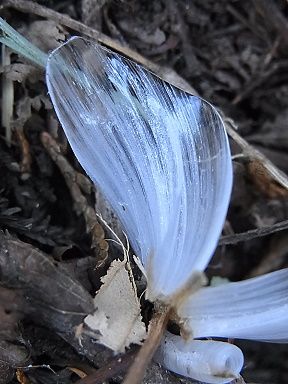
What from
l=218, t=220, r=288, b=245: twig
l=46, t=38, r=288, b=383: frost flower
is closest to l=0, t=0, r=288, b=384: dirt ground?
l=218, t=220, r=288, b=245: twig

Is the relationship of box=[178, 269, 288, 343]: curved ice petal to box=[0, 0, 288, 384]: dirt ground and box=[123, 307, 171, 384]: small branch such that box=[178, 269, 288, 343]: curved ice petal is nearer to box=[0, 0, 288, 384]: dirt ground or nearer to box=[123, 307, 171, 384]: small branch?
box=[123, 307, 171, 384]: small branch

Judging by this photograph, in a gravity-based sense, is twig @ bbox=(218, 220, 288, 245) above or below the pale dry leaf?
above

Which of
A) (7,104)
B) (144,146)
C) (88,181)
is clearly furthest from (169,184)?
(7,104)

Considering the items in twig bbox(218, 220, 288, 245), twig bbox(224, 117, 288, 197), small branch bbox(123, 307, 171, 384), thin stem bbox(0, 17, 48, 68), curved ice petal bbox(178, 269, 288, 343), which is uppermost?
twig bbox(224, 117, 288, 197)

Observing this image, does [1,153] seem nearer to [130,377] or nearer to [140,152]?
[140,152]

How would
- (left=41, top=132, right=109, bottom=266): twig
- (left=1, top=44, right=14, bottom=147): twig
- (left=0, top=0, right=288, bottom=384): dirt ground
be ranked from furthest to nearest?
(left=1, top=44, right=14, bottom=147): twig → (left=41, top=132, right=109, bottom=266): twig → (left=0, top=0, right=288, bottom=384): dirt ground

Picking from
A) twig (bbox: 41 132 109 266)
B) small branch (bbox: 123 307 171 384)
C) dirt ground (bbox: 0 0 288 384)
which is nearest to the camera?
small branch (bbox: 123 307 171 384)

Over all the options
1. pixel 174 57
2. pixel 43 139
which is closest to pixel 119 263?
pixel 43 139
